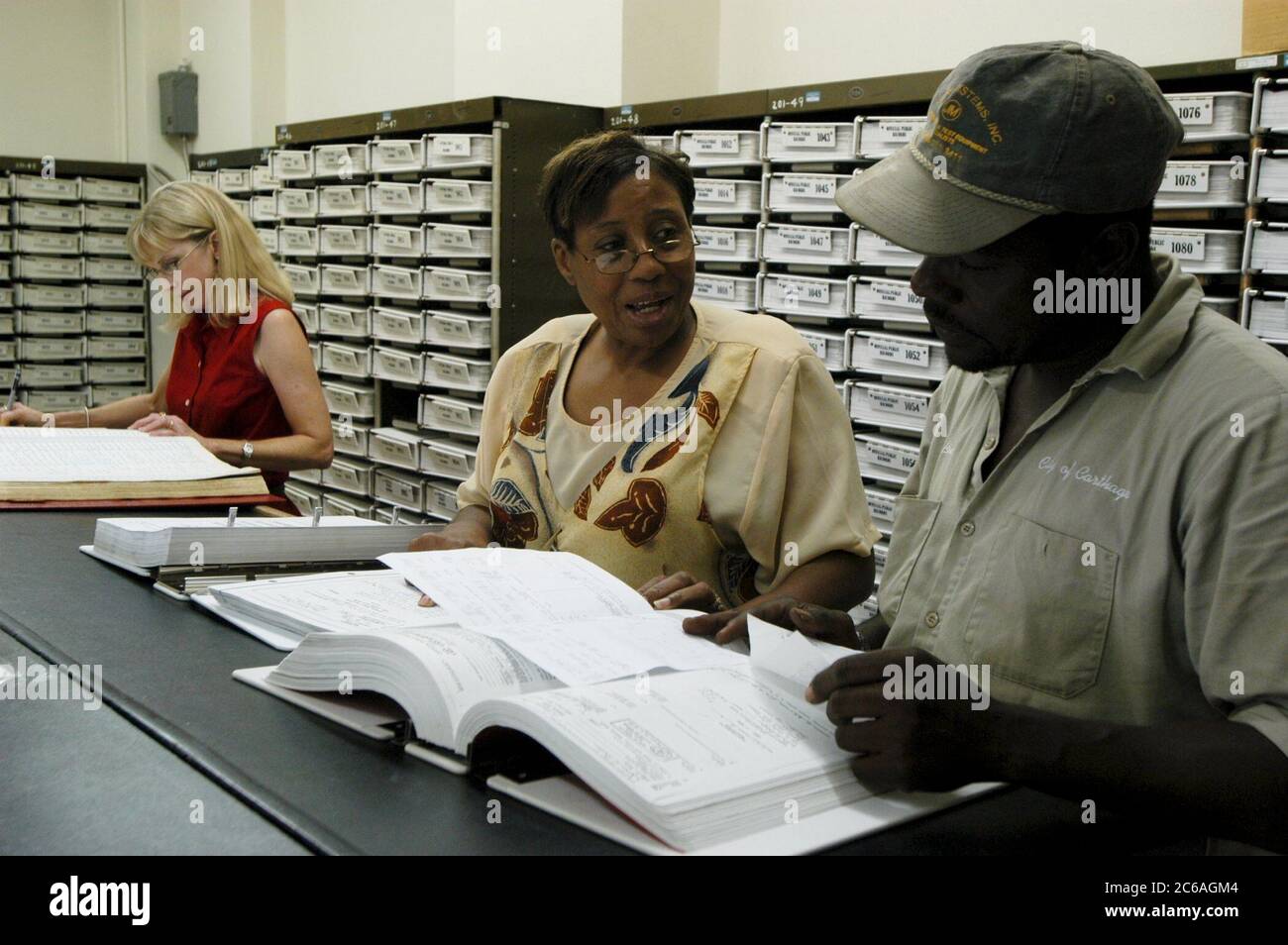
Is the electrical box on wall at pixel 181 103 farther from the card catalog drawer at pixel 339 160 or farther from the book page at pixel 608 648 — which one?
the book page at pixel 608 648

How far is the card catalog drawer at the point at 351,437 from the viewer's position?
4.99m

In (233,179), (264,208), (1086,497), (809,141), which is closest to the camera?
(1086,497)

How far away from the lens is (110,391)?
7.23 metres

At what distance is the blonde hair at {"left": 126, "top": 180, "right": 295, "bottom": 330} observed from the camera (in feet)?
10.2

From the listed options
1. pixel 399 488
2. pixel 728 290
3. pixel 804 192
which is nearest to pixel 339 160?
pixel 399 488

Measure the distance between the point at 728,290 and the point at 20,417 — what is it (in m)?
1.90

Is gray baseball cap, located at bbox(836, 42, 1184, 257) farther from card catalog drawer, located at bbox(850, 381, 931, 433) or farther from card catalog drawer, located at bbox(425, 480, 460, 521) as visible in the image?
card catalog drawer, located at bbox(425, 480, 460, 521)

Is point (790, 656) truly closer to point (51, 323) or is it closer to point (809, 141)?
point (809, 141)

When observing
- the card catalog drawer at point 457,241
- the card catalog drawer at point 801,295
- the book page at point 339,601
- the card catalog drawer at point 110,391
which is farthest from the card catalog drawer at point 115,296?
the book page at point 339,601

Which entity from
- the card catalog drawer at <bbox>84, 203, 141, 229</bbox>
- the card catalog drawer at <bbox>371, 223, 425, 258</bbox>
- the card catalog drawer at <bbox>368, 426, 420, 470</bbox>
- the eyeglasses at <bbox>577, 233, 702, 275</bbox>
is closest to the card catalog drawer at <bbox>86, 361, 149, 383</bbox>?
the card catalog drawer at <bbox>84, 203, 141, 229</bbox>

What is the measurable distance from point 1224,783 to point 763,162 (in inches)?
109

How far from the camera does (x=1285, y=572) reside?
1.02 meters
